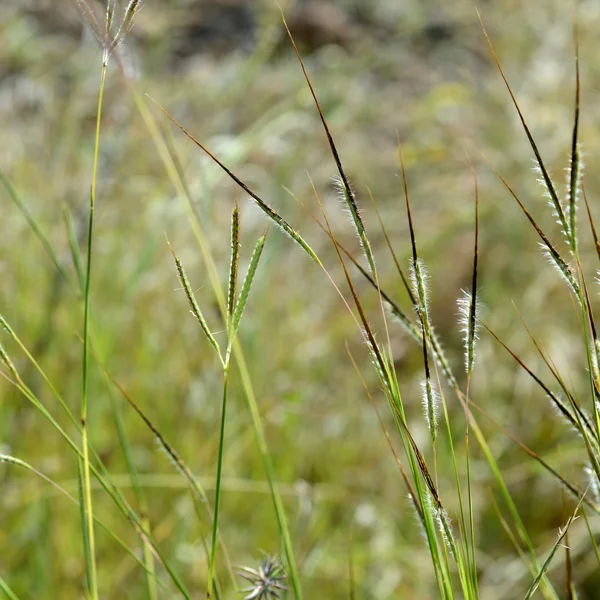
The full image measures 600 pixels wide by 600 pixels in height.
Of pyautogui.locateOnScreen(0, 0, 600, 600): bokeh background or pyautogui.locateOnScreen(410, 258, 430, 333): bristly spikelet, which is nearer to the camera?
pyautogui.locateOnScreen(410, 258, 430, 333): bristly spikelet

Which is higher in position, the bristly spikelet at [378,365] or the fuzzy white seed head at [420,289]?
the fuzzy white seed head at [420,289]

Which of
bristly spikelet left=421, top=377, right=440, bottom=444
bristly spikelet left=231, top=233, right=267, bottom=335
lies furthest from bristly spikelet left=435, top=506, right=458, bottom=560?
bristly spikelet left=231, top=233, right=267, bottom=335

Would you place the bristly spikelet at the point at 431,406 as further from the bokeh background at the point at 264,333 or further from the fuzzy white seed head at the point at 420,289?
the bokeh background at the point at 264,333

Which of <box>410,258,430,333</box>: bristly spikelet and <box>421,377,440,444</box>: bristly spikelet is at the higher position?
<box>410,258,430,333</box>: bristly spikelet

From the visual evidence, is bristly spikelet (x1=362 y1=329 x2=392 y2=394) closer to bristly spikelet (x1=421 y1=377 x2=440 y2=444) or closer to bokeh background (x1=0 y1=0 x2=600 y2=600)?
bristly spikelet (x1=421 y1=377 x2=440 y2=444)

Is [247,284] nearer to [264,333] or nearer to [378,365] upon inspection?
[378,365]

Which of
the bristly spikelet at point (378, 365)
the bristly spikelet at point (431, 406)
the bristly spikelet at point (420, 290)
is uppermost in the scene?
the bristly spikelet at point (420, 290)

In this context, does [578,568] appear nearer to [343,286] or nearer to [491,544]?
[491,544]

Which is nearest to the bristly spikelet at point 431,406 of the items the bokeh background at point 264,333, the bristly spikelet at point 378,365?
the bristly spikelet at point 378,365

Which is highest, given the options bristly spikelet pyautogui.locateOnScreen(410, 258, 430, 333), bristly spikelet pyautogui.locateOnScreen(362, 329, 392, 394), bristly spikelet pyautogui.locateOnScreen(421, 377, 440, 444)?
bristly spikelet pyautogui.locateOnScreen(410, 258, 430, 333)
